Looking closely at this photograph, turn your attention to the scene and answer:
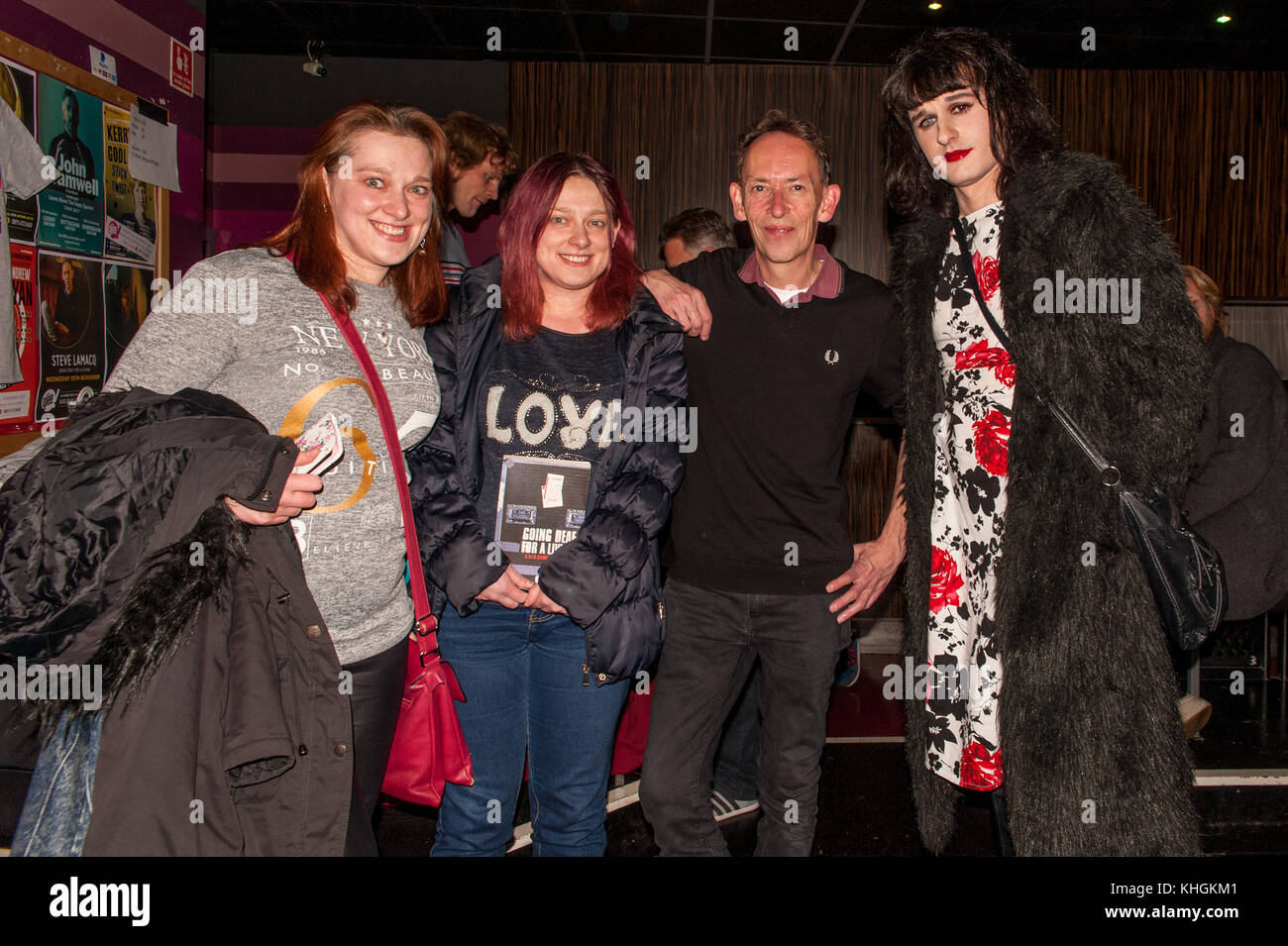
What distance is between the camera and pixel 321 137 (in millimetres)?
1641

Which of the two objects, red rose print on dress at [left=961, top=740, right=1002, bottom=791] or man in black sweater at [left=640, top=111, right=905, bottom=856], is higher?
man in black sweater at [left=640, top=111, right=905, bottom=856]

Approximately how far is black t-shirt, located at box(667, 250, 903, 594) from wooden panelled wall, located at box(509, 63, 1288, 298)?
3448 millimetres

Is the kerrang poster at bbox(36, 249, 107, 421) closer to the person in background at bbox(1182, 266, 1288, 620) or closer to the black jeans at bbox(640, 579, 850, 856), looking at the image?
the black jeans at bbox(640, 579, 850, 856)

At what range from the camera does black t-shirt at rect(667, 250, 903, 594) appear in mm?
1994

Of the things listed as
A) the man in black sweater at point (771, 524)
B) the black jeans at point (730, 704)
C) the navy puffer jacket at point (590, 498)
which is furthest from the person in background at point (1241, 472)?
the navy puffer jacket at point (590, 498)

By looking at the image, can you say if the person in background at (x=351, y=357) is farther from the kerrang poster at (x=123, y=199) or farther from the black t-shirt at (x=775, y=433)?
the kerrang poster at (x=123, y=199)

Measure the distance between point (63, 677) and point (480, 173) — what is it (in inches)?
115

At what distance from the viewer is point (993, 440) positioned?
1.73 metres

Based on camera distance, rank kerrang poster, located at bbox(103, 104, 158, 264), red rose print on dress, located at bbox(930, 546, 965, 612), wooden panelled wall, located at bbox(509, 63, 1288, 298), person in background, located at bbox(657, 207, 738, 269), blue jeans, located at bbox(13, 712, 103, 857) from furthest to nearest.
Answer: wooden panelled wall, located at bbox(509, 63, 1288, 298) < person in background, located at bbox(657, 207, 738, 269) < kerrang poster, located at bbox(103, 104, 158, 264) < red rose print on dress, located at bbox(930, 546, 965, 612) < blue jeans, located at bbox(13, 712, 103, 857)

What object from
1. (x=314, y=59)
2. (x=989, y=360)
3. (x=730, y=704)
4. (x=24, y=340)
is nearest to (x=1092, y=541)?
(x=989, y=360)

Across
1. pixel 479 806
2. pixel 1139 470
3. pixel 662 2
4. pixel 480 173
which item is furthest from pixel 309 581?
pixel 662 2

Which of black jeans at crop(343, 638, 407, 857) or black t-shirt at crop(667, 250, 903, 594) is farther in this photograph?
black t-shirt at crop(667, 250, 903, 594)

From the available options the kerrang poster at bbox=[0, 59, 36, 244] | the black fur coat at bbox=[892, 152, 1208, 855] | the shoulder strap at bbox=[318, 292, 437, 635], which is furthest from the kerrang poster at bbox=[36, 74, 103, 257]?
the black fur coat at bbox=[892, 152, 1208, 855]

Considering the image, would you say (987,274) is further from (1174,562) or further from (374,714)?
(374,714)
